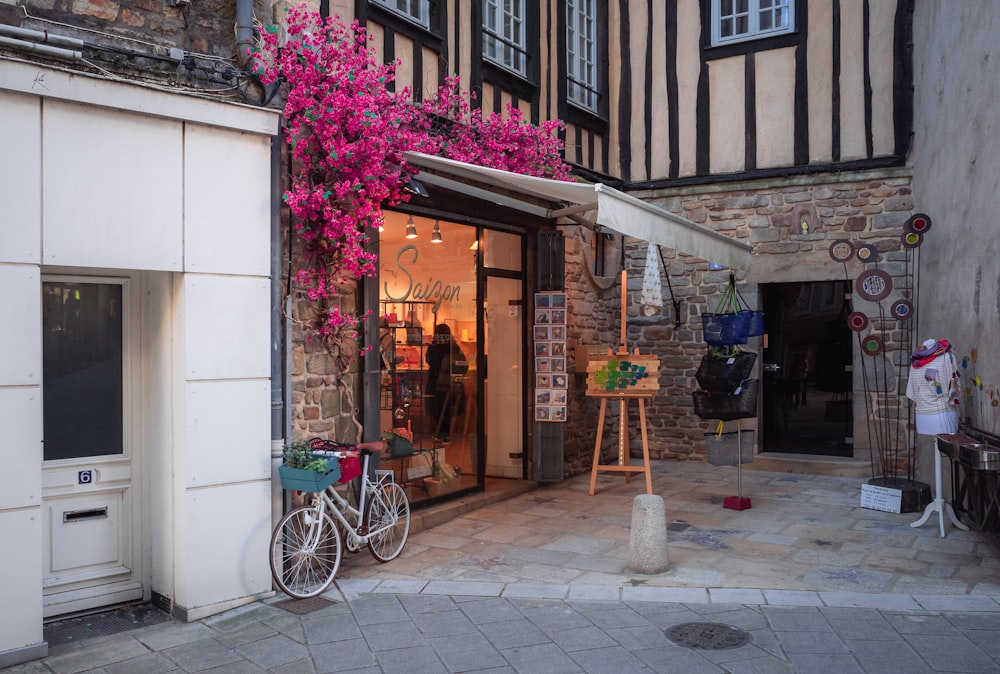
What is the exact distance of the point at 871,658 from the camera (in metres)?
3.64

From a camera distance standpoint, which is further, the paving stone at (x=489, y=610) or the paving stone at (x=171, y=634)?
the paving stone at (x=489, y=610)

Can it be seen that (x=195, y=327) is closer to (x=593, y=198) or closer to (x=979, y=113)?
(x=593, y=198)

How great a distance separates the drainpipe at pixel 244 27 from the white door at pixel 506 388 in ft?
12.4

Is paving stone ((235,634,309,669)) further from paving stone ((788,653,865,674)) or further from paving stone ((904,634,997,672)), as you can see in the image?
paving stone ((904,634,997,672))

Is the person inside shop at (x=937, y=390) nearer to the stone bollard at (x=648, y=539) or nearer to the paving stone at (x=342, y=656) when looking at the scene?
the stone bollard at (x=648, y=539)

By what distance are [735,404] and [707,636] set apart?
10.9 feet

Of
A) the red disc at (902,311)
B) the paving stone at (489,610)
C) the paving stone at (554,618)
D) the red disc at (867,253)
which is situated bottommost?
the paving stone at (554,618)

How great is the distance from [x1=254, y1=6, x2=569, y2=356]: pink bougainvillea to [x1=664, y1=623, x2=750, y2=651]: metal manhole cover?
2.76m

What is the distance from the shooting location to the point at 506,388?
792cm

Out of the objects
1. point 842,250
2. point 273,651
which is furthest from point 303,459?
point 842,250

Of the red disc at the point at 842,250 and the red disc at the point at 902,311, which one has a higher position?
the red disc at the point at 842,250

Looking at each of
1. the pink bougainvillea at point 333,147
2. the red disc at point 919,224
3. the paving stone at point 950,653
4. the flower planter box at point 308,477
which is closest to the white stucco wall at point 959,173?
the red disc at point 919,224

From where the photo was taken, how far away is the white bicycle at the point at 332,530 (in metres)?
4.59

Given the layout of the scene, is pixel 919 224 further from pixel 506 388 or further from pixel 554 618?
pixel 554 618
